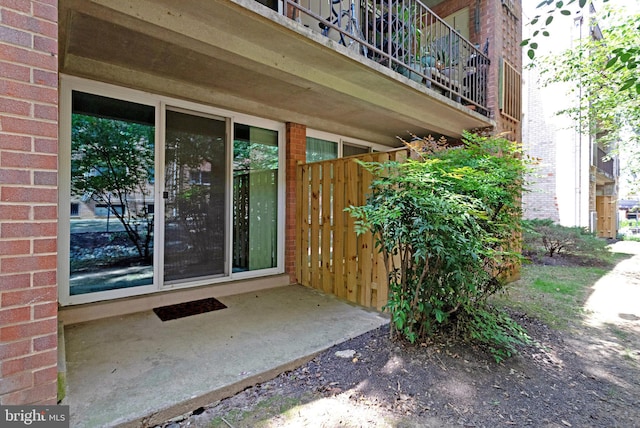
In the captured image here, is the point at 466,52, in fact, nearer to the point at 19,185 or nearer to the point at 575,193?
the point at 19,185

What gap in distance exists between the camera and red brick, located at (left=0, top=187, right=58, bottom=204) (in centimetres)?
133

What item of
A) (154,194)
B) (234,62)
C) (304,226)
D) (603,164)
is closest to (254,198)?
(304,226)

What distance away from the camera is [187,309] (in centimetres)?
342

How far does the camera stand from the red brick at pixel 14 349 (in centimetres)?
133

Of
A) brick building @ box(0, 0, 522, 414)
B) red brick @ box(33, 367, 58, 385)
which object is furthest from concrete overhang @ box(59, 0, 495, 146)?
red brick @ box(33, 367, 58, 385)

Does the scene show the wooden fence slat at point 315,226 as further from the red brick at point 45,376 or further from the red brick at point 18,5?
the red brick at point 18,5

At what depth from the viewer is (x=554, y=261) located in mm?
7707

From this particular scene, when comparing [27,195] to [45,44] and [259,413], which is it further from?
[259,413]

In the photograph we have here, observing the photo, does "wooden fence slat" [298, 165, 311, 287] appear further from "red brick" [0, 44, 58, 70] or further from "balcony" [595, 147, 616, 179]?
"balcony" [595, 147, 616, 179]

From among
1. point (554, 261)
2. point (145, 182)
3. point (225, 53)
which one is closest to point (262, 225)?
→ point (145, 182)

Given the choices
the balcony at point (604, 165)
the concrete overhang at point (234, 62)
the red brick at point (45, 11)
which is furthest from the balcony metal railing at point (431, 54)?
the balcony at point (604, 165)

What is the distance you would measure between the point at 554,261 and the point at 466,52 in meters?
5.73

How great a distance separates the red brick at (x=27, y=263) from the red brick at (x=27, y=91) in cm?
71

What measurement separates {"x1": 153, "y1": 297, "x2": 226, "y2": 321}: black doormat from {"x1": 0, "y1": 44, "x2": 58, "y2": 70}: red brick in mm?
2468
